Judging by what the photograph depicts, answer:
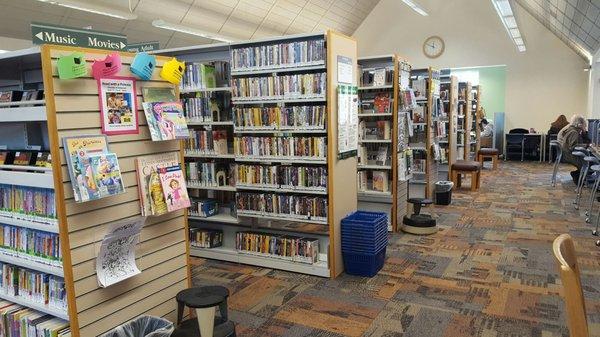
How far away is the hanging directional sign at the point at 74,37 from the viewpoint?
8.83 ft

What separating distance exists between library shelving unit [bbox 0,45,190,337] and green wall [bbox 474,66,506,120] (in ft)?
43.9

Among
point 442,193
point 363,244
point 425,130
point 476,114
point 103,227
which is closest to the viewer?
point 103,227

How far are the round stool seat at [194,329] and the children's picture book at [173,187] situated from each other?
713 millimetres

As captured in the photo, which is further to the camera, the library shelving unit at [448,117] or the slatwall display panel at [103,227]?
the library shelving unit at [448,117]

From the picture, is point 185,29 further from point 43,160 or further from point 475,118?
point 43,160

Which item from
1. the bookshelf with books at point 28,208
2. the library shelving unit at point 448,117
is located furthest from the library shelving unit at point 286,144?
the library shelving unit at point 448,117

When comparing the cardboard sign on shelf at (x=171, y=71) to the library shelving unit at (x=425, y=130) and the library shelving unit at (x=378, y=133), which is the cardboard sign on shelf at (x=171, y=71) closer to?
the library shelving unit at (x=378, y=133)

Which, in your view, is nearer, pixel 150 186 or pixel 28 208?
pixel 28 208

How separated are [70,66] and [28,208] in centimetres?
86

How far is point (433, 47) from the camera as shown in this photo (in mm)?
14633

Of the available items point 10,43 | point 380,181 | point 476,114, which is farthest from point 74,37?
point 476,114

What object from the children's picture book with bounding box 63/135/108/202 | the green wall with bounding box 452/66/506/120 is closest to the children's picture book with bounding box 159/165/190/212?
the children's picture book with bounding box 63/135/108/202

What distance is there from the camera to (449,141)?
791cm

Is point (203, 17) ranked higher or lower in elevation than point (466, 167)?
higher
